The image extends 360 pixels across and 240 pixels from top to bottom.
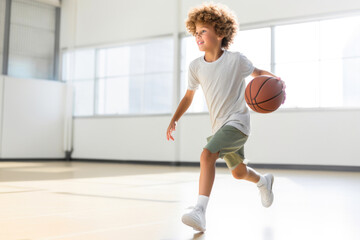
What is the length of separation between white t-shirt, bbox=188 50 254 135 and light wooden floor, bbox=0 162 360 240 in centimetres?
53

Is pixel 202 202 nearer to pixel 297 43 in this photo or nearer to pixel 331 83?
pixel 331 83

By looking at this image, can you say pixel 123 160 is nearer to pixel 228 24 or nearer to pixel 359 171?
pixel 359 171

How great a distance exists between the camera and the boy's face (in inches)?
94.9

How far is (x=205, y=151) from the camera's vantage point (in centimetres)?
215

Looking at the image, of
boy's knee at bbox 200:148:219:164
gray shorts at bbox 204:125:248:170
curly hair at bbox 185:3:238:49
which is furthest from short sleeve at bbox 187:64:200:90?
boy's knee at bbox 200:148:219:164

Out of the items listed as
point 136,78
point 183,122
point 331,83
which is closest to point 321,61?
point 331,83

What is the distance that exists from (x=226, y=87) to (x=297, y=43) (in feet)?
17.2

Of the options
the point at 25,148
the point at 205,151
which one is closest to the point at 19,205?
the point at 205,151

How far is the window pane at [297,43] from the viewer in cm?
706

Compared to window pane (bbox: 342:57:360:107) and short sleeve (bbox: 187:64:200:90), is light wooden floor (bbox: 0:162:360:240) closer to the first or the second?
short sleeve (bbox: 187:64:200:90)

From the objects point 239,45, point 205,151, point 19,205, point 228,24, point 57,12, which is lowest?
point 19,205

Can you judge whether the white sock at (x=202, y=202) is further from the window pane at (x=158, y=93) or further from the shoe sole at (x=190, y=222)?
the window pane at (x=158, y=93)

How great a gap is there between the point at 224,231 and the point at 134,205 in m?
1.04

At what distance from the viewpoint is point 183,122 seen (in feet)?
27.0
